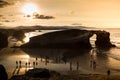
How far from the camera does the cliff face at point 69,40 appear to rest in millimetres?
133625

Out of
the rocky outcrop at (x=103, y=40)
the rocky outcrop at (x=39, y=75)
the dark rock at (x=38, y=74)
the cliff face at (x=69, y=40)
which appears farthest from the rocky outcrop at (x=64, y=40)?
the dark rock at (x=38, y=74)

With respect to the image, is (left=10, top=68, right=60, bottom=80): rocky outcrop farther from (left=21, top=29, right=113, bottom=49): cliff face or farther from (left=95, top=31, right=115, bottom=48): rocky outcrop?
(left=95, top=31, right=115, bottom=48): rocky outcrop

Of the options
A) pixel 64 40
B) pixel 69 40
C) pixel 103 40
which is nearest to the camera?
pixel 69 40

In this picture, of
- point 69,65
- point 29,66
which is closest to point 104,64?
point 69,65

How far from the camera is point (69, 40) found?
447 ft

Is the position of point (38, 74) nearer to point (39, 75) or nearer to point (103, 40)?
point (39, 75)

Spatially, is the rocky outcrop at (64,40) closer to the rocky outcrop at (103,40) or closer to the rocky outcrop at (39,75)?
the rocky outcrop at (103,40)

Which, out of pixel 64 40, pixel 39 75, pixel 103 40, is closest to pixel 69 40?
→ pixel 64 40

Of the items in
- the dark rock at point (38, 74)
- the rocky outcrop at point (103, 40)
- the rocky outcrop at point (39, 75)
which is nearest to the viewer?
the rocky outcrop at point (39, 75)

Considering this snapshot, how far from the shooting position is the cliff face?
133625mm

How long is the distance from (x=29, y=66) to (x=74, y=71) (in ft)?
31.8

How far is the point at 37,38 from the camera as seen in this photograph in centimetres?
14262

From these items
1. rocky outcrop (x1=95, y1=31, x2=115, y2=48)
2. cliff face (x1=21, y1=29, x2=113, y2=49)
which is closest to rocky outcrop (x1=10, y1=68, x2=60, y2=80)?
cliff face (x1=21, y1=29, x2=113, y2=49)

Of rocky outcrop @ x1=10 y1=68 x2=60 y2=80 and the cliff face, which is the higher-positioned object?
rocky outcrop @ x1=10 y1=68 x2=60 y2=80
